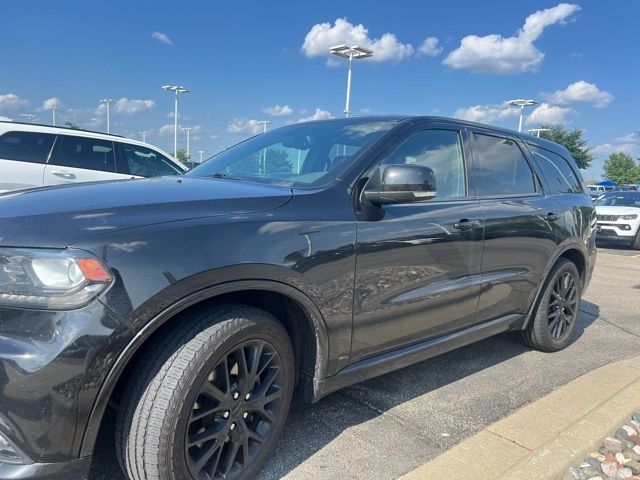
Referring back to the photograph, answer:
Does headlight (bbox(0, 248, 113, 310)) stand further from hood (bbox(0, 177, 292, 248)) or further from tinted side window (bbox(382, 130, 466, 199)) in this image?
tinted side window (bbox(382, 130, 466, 199))

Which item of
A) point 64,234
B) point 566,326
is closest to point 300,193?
point 64,234

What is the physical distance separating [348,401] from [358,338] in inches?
30.5

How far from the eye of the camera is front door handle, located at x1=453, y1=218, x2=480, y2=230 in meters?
3.00

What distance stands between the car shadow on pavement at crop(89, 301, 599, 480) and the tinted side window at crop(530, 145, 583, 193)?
141cm

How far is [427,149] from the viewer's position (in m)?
3.09

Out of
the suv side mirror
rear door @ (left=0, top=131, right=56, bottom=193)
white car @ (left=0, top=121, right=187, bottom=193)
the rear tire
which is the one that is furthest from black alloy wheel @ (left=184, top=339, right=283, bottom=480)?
rear door @ (left=0, top=131, right=56, bottom=193)

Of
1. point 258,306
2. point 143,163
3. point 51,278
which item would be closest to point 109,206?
point 51,278

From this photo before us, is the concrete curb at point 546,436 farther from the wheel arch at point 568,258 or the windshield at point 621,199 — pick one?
the windshield at point 621,199

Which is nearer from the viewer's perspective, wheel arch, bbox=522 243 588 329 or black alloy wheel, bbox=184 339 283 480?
black alloy wheel, bbox=184 339 283 480

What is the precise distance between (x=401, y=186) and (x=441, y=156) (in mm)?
885

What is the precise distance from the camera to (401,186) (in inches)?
95.7

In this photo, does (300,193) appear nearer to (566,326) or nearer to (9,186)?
(566,326)

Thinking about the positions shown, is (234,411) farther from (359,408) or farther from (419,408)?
(419,408)

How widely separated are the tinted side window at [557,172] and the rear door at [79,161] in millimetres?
5679
